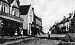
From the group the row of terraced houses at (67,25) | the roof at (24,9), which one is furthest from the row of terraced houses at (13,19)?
the row of terraced houses at (67,25)

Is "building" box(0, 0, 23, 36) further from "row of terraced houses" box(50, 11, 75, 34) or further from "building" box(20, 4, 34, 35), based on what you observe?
"row of terraced houses" box(50, 11, 75, 34)

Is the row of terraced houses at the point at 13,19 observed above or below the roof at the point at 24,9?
below

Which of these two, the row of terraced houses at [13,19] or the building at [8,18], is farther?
the row of terraced houses at [13,19]

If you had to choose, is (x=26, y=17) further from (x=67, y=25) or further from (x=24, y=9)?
(x=67, y=25)

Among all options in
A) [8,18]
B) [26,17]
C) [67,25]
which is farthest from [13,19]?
[67,25]

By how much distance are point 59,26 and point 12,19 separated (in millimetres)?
44189

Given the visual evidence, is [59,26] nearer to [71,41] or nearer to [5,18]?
[5,18]

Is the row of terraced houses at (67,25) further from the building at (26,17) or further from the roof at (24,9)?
the roof at (24,9)

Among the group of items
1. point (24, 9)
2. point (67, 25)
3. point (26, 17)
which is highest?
point (24, 9)

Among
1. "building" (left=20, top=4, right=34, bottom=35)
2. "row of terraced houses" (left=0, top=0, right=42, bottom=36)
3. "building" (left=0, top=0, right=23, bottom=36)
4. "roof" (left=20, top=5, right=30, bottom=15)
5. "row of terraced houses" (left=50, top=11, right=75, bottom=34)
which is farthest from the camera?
"row of terraced houses" (left=50, top=11, right=75, bottom=34)

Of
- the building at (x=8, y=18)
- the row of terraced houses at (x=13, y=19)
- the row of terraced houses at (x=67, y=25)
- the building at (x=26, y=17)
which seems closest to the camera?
the building at (x=8, y=18)

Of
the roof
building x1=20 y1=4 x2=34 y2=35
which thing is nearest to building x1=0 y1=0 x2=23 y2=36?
building x1=20 y1=4 x2=34 y2=35

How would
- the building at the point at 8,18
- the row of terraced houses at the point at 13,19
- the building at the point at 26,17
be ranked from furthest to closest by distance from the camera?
the building at the point at 26,17 < the row of terraced houses at the point at 13,19 < the building at the point at 8,18

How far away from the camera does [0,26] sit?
92.1ft
